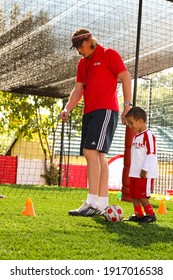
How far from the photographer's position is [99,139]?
4.17 metres

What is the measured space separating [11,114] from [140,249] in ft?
52.4

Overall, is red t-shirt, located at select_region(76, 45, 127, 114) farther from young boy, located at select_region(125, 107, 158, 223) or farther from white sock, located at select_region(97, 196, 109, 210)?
white sock, located at select_region(97, 196, 109, 210)

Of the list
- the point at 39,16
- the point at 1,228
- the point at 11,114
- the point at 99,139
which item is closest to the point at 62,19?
the point at 39,16

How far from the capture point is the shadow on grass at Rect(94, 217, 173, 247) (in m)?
2.97

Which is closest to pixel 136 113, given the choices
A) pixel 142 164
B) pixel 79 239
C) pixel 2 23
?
pixel 142 164

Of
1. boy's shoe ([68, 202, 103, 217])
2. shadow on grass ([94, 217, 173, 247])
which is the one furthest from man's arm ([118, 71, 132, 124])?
shadow on grass ([94, 217, 173, 247])

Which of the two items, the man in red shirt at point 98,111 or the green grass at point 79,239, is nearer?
the green grass at point 79,239

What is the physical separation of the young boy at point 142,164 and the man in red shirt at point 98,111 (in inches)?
5.6

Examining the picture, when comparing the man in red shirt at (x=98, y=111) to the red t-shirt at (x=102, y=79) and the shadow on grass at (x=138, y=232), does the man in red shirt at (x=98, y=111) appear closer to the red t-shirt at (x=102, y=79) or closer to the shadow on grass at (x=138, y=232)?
the red t-shirt at (x=102, y=79)

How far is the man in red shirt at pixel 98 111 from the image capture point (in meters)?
4.18

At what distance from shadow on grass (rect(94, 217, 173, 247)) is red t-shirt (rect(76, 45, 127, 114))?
0.98 m

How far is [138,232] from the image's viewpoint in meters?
3.37

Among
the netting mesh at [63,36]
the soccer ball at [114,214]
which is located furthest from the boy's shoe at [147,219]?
the netting mesh at [63,36]

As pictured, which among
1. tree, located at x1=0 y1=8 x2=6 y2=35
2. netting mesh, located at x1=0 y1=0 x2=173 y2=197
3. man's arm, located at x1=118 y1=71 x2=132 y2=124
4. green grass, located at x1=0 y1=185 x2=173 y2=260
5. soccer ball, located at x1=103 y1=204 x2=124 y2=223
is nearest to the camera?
green grass, located at x1=0 y1=185 x2=173 y2=260
